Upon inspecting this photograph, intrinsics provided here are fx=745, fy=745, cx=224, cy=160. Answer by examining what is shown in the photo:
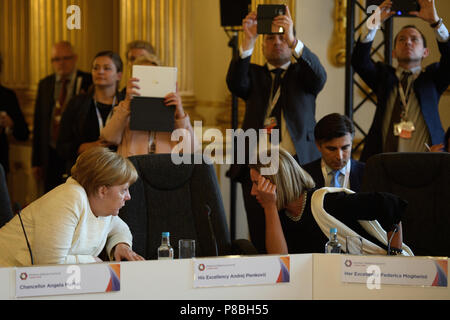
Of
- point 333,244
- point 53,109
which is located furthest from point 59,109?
point 333,244

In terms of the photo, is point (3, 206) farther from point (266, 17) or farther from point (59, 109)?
point (59, 109)

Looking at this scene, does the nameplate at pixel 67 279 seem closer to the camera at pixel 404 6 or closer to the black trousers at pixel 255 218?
the black trousers at pixel 255 218

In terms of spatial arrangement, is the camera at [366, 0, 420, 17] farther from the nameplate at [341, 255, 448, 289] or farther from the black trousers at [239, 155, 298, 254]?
the nameplate at [341, 255, 448, 289]

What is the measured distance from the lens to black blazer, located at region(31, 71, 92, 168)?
5.11 metres

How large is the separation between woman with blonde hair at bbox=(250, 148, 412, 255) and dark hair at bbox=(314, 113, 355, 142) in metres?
0.48

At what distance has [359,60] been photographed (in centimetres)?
387

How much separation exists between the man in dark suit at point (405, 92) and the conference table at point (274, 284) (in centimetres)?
192

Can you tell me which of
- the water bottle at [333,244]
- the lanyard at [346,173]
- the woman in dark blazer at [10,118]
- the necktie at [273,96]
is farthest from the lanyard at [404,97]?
the woman in dark blazer at [10,118]

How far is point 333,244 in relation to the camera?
221cm

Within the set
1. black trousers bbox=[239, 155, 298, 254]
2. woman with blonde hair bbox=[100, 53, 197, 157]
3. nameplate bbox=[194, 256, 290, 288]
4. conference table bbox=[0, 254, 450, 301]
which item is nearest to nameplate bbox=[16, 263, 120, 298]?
conference table bbox=[0, 254, 450, 301]

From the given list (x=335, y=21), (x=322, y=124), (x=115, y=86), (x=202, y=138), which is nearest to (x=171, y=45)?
(x=202, y=138)

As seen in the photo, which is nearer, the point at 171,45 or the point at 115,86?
the point at 115,86
